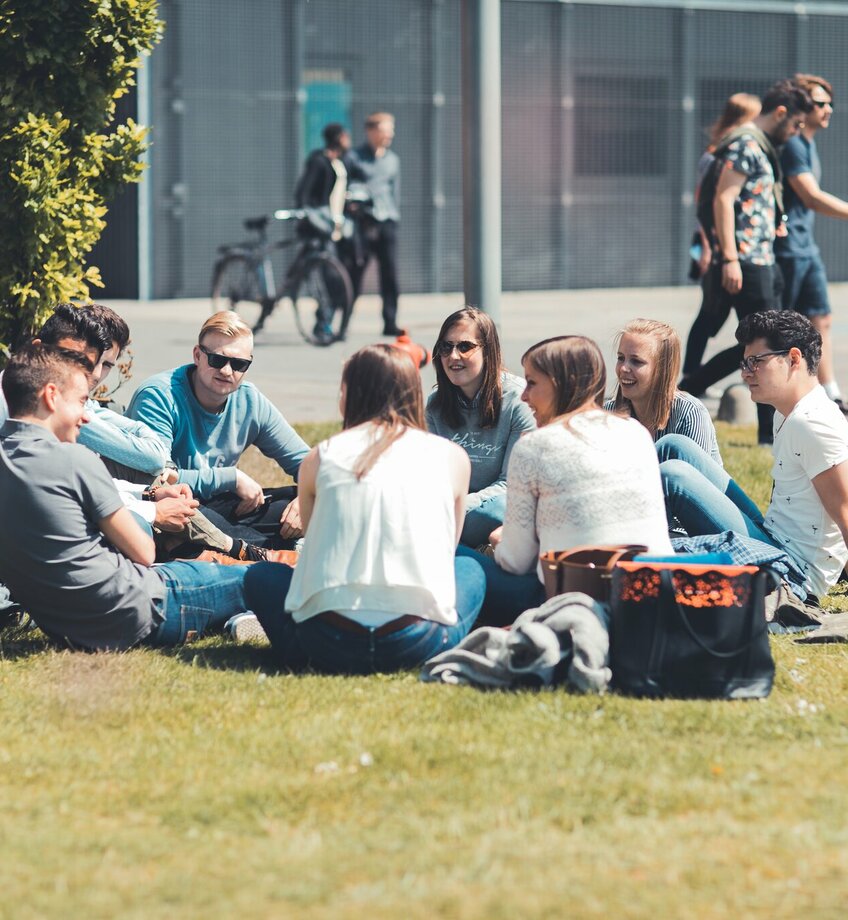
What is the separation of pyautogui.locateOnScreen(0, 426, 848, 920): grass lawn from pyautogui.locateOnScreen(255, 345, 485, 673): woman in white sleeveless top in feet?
0.44

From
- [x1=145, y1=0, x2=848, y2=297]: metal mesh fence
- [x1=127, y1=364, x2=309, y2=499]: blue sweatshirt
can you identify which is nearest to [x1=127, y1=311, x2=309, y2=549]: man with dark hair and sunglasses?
[x1=127, y1=364, x2=309, y2=499]: blue sweatshirt

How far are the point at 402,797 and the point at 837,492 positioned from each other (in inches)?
95.3

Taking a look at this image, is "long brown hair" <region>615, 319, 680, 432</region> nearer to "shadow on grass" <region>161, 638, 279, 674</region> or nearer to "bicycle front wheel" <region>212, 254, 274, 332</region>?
"shadow on grass" <region>161, 638, 279, 674</region>

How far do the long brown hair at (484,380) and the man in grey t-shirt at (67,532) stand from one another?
1371 millimetres

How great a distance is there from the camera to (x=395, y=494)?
16.3ft

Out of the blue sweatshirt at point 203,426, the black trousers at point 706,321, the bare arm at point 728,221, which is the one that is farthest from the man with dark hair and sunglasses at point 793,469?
the black trousers at point 706,321

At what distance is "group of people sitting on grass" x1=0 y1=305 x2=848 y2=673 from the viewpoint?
5031 millimetres

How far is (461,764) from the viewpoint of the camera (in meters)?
4.27

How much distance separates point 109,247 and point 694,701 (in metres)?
16.2

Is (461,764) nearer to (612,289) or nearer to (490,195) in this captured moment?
(490,195)

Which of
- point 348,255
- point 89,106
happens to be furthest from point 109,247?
point 89,106

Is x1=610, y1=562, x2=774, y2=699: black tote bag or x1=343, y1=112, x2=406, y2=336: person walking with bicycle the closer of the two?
x1=610, y1=562, x2=774, y2=699: black tote bag

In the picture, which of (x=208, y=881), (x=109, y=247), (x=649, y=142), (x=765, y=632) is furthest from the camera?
(x=649, y=142)

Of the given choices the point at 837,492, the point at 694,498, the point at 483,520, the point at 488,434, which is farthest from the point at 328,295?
the point at 837,492
